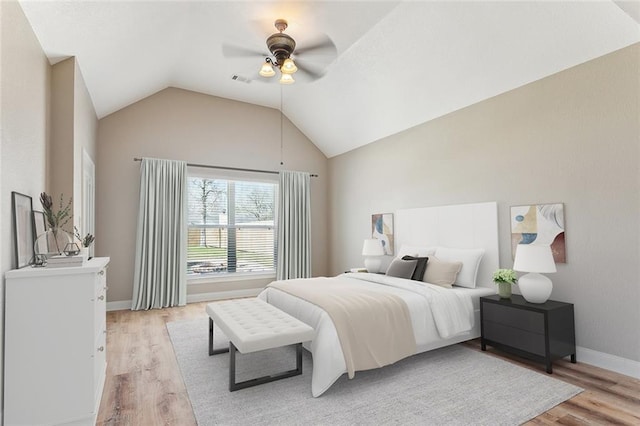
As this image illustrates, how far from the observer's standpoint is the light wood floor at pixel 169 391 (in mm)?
2205

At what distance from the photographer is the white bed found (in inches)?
103

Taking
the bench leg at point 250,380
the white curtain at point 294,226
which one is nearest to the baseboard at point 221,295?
the white curtain at point 294,226

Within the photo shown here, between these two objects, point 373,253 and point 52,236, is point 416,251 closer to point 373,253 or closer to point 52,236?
point 373,253

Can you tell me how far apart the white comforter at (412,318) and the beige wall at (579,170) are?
0.95 metres

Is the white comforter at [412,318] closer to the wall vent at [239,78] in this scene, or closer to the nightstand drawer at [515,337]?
the nightstand drawer at [515,337]

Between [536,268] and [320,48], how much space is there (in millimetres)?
2668

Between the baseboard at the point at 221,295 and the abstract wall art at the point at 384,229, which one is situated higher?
the abstract wall art at the point at 384,229

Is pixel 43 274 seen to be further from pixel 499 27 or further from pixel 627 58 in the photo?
pixel 627 58

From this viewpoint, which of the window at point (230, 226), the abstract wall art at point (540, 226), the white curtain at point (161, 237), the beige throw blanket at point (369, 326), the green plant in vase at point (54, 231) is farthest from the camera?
the window at point (230, 226)

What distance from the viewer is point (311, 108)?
19.3ft

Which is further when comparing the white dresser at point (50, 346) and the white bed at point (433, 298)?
the white bed at point (433, 298)

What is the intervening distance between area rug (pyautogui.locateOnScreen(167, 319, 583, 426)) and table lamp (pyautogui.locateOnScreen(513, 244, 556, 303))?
655 mm

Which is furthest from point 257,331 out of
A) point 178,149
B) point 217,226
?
A: point 178,149

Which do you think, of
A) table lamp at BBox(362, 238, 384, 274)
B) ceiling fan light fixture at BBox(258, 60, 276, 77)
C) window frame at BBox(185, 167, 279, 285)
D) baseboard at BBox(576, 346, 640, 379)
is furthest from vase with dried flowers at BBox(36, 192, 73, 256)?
baseboard at BBox(576, 346, 640, 379)
